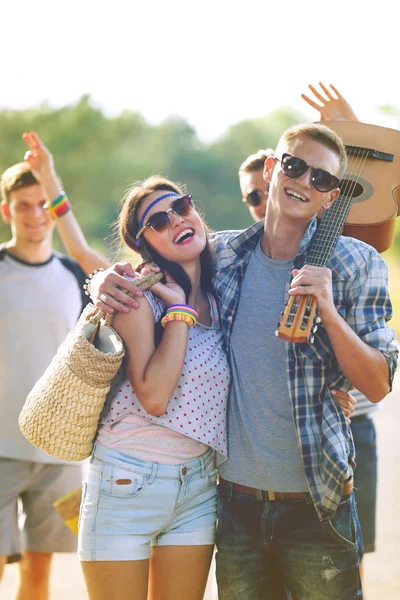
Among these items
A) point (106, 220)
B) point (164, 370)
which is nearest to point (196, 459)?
point (164, 370)

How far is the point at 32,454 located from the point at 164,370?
5.78 feet

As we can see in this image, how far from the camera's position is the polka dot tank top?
2871 mm

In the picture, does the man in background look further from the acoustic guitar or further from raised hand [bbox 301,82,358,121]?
the acoustic guitar

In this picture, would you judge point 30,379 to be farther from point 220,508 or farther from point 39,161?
point 220,508

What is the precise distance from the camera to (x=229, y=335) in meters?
3.05

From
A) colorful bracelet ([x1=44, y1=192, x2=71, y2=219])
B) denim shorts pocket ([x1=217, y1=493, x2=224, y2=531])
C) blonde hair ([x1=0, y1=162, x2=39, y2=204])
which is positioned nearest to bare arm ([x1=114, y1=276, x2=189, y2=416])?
denim shorts pocket ([x1=217, y1=493, x2=224, y2=531])

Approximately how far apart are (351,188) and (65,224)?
183cm

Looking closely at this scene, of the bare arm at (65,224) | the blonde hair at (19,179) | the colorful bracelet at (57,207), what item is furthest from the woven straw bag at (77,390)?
the blonde hair at (19,179)

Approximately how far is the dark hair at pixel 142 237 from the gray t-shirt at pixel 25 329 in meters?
1.31

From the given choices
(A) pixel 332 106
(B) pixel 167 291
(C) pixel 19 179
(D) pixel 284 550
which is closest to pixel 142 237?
(B) pixel 167 291

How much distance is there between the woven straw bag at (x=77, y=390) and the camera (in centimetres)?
275

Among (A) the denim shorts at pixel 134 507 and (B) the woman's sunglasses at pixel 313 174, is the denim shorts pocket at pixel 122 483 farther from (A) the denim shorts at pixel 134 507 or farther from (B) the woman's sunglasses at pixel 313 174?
(B) the woman's sunglasses at pixel 313 174

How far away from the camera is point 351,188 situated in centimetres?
315

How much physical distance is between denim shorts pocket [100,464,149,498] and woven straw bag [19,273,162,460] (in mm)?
170
